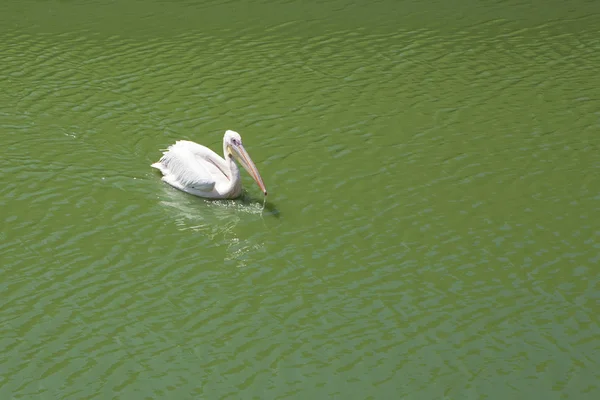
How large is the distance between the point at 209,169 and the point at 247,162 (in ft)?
1.64

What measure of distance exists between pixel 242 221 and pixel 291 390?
2.87m

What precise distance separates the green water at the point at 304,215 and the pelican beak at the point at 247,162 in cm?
32

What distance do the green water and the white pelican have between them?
0.67 feet

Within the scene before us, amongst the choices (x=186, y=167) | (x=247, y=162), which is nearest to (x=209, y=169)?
(x=186, y=167)

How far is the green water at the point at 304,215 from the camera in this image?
271 inches

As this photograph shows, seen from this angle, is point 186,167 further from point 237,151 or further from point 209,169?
point 237,151

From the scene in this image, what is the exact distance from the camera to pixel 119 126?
11109 mm

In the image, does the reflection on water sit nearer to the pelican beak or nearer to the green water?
the green water

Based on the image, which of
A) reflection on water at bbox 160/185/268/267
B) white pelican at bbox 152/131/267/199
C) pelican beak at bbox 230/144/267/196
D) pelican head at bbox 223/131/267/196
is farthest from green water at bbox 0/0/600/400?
pelican head at bbox 223/131/267/196

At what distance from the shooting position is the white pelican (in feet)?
31.0

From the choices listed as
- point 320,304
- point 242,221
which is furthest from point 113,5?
point 320,304

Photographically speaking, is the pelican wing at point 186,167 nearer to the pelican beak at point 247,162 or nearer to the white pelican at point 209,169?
the white pelican at point 209,169

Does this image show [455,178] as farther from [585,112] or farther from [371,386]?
[371,386]

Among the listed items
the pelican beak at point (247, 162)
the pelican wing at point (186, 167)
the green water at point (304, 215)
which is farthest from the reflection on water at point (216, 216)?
the pelican beak at point (247, 162)
